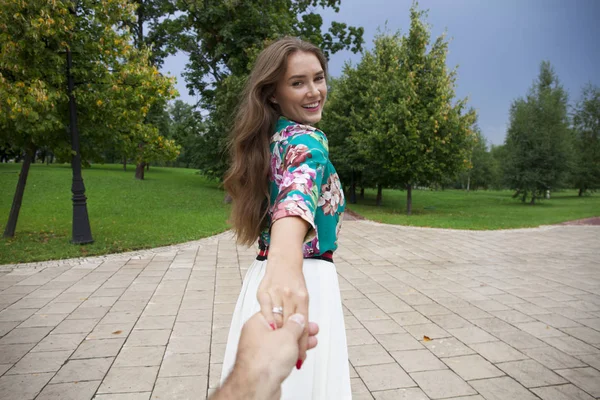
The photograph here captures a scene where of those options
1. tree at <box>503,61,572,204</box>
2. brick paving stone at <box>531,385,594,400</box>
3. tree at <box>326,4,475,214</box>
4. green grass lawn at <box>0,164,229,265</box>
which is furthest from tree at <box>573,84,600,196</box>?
brick paving stone at <box>531,385,594,400</box>

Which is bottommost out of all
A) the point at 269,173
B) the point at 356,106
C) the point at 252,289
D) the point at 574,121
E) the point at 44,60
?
the point at 252,289

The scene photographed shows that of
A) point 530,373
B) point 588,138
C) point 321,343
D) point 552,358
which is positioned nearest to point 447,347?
point 530,373

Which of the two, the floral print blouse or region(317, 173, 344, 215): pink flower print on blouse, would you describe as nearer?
the floral print blouse

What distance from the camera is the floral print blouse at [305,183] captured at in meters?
1.06

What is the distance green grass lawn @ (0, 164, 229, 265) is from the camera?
869cm

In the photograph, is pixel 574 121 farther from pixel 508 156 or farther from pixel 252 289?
pixel 252 289

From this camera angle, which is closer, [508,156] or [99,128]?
[99,128]

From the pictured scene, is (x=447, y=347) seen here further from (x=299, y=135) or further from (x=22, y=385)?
(x=22, y=385)

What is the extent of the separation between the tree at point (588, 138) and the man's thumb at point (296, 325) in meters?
45.3

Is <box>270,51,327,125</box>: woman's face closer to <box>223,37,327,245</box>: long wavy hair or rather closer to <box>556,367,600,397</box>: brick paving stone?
<box>223,37,327,245</box>: long wavy hair

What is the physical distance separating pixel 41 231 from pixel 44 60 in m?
4.82

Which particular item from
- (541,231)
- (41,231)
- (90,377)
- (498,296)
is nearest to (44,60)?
(41,231)

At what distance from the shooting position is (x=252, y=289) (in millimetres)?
1485

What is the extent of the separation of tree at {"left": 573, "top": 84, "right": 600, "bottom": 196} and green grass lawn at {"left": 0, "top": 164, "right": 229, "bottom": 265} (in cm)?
3666
